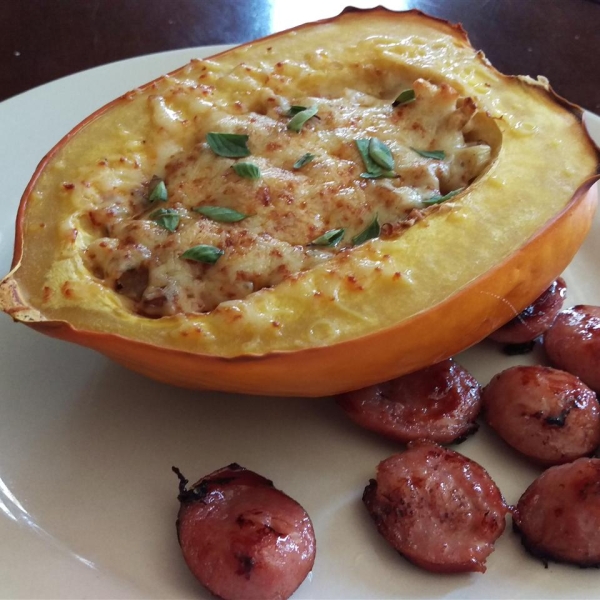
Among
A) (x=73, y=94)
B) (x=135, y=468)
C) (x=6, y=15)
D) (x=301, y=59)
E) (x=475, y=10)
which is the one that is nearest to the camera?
(x=135, y=468)

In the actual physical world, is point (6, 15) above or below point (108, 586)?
above

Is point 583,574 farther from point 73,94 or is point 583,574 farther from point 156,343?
point 73,94

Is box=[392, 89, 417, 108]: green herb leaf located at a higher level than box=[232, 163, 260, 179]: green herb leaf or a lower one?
higher

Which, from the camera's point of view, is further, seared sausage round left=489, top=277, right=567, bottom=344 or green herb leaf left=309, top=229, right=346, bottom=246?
seared sausage round left=489, top=277, right=567, bottom=344

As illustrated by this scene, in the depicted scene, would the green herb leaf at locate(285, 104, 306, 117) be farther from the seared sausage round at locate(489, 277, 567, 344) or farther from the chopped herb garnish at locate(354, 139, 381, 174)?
the seared sausage round at locate(489, 277, 567, 344)

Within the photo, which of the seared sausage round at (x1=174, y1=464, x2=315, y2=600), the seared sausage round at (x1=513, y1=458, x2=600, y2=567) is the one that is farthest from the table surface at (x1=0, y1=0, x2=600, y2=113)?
the seared sausage round at (x1=174, y1=464, x2=315, y2=600)

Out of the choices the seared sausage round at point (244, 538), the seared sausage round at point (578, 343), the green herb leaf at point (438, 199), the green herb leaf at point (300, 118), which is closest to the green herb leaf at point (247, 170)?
the green herb leaf at point (300, 118)

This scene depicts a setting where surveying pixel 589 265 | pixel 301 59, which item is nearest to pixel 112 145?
pixel 301 59

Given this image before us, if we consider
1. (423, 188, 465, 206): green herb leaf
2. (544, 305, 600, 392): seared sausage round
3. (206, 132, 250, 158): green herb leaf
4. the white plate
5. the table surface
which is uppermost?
(206, 132, 250, 158): green herb leaf
